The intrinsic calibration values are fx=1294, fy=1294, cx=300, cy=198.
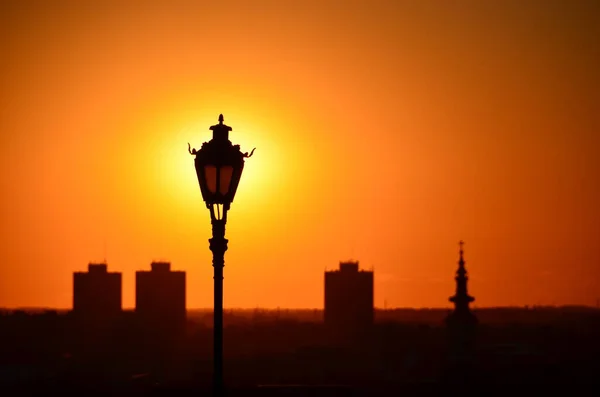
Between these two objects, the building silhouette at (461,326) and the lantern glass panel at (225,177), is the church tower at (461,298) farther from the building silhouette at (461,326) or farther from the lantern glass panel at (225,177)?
the lantern glass panel at (225,177)

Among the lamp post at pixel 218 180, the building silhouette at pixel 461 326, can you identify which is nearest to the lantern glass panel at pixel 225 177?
the lamp post at pixel 218 180

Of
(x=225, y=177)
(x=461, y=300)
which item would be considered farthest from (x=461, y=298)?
(x=225, y=177)

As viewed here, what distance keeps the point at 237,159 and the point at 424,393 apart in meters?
64.4

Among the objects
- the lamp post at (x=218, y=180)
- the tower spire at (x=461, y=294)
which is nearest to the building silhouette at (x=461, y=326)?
the tower spire at (x=461, y=294)

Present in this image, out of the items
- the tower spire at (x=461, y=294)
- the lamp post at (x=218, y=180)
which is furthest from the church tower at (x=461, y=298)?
the lamp post at (x=218, y=180)

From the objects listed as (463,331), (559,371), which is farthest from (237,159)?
(559,371)

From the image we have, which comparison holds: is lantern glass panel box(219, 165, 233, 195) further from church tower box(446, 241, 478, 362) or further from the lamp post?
church tower box(446, 241, 478, 362)

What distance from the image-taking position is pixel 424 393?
8300 centimetres

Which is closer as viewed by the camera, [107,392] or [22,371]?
[107,392]

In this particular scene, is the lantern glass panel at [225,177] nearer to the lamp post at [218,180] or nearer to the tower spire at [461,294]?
the lamp post at [218,180]

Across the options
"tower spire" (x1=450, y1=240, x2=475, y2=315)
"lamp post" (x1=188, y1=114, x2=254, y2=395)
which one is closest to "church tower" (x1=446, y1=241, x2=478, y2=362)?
Answer: "tower spire" (x1=450, y1=240, x2=475, y2=315)

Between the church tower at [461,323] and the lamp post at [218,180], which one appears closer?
the lamp post at [218,180]

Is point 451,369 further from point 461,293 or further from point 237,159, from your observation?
point 237,159

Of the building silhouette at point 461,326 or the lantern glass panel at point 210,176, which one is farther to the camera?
the building silhouette at point 461,326
